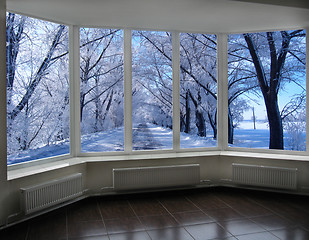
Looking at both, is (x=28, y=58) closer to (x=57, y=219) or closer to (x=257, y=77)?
(x=57, y=219)

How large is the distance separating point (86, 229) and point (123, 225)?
1.45 feet

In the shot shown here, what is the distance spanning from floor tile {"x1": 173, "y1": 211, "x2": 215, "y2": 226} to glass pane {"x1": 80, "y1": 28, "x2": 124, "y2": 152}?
1740 mm

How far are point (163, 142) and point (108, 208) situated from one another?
1610 mm

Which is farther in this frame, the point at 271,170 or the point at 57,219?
the point at 271,170

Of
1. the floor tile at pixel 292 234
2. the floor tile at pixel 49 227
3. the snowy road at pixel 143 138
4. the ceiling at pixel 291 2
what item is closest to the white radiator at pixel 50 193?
the floor tile at pixel 49 227

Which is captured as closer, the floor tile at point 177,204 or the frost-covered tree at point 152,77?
the floor tile at point 177,204

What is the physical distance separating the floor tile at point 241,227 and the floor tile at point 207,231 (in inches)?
3.5

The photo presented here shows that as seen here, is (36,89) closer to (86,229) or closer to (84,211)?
(84,211)

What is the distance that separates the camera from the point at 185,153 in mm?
5383

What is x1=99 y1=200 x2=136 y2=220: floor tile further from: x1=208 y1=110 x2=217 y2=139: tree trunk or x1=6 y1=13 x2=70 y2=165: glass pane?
x1=208 y1=110 x2=217 y2=139: tree trunk

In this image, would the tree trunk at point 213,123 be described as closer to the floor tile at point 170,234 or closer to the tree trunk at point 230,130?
the tree trunk at point 230,130

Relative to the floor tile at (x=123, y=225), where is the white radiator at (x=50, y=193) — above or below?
above

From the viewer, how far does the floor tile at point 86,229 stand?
3.46m

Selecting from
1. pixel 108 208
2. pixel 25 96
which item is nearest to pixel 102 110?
pixel 25 96
